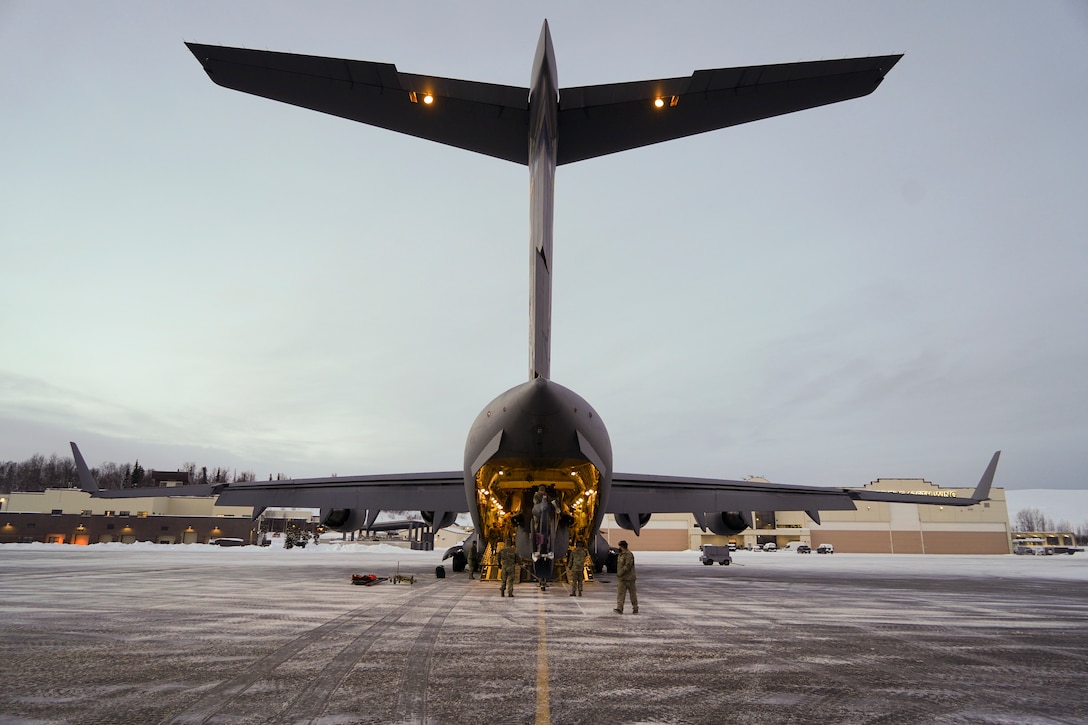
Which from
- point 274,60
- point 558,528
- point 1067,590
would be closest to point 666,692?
point 274,60

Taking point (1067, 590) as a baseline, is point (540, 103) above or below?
above

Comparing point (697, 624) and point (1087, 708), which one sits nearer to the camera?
point (1087, 708)

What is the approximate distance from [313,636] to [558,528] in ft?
26.9

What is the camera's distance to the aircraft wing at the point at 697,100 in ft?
28.1

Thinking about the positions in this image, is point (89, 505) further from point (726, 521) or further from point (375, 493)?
point (726, 521)

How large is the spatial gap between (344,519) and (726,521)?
43.8ft

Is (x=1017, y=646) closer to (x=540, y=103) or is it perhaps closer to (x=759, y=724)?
(x=759, y=724)

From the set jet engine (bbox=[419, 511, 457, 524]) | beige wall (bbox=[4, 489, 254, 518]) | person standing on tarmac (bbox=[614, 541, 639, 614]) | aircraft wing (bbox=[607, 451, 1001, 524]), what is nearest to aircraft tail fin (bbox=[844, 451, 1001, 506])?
aircraft wing (bbox=[607, 451, 1001, 524])

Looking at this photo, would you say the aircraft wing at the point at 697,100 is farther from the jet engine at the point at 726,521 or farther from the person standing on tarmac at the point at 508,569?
the jet engine at the point at 726,521

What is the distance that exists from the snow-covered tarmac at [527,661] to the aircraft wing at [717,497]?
6.60m

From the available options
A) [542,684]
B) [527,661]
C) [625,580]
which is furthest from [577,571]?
[542,684]

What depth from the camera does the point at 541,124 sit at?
9586mm

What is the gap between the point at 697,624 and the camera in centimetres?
898

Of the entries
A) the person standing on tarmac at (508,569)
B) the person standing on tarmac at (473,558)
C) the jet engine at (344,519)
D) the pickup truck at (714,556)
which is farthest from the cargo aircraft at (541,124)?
the pickup truck at (714,556)
